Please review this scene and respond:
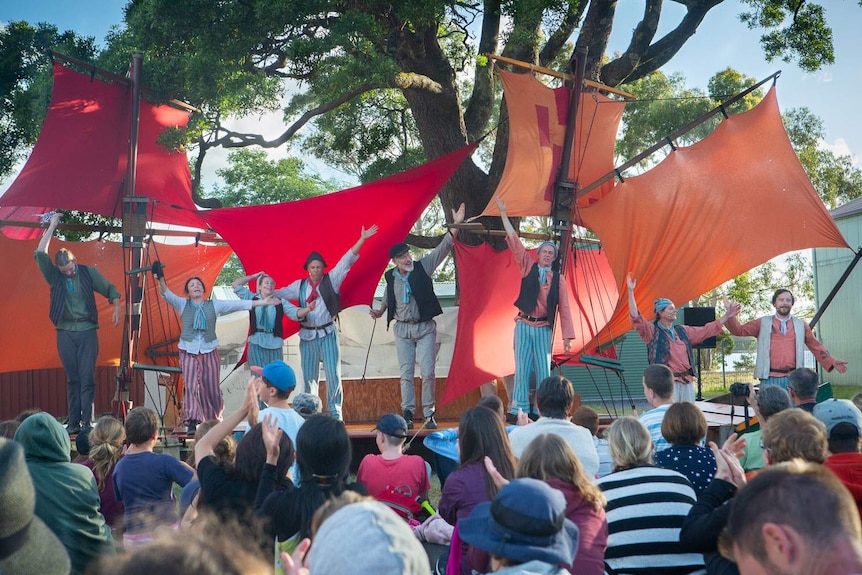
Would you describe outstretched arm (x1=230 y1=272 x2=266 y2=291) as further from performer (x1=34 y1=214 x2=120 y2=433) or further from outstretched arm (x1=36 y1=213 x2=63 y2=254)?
outstretched arm (x1=36 y1=213 x2=63 y2=254)

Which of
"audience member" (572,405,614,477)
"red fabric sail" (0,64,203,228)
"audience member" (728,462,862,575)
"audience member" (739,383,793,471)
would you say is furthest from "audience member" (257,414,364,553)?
"red fabric sail" (0,64,203,228)

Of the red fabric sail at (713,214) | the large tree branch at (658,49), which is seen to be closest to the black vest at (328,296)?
the red fabric sail at (713,214)

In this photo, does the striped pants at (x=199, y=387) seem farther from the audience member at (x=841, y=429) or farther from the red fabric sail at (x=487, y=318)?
the audience member at (x=841, y=429)

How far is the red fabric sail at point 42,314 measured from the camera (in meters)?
10.6

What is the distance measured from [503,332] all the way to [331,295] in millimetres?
2175

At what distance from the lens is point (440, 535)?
13.6 ft

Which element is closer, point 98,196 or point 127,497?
point 127,497

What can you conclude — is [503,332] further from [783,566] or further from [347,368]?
[783,566]

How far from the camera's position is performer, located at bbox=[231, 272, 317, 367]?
8.00 meters

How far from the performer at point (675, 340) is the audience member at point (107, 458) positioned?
15.9ft

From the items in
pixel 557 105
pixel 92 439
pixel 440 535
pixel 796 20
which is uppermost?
pixel 796 20

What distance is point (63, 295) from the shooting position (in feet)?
26.7

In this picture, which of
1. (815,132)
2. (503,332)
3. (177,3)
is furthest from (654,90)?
(177,3)

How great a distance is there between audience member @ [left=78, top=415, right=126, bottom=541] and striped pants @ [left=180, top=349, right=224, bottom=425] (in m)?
3.78
